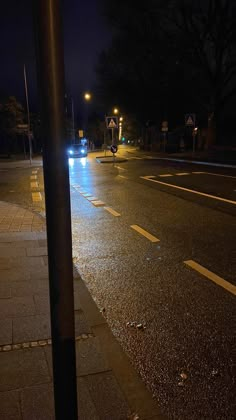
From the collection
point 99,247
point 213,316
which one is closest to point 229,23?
point 99,247

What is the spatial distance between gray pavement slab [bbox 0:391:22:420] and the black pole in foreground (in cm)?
67

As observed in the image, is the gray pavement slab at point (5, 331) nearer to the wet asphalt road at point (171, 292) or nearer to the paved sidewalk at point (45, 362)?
the paved sidewalk at point (45, 362)

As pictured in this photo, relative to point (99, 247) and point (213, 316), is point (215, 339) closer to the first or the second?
point (213, 316)

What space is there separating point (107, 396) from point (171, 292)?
80.6 inches

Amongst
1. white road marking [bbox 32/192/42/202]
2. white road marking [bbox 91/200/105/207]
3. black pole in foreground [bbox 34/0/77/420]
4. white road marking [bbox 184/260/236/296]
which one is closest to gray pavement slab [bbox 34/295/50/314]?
black pole in foreground [bbox 34/0/77/420]

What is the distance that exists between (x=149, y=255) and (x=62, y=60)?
4.53 meters

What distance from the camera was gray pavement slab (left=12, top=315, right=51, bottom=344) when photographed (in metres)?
3.29

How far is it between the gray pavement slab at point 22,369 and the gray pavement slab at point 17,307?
69 centimetres

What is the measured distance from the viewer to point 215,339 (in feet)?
11.3

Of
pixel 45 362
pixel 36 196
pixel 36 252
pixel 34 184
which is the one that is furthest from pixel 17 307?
pixel 34 184

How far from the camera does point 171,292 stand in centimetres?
445

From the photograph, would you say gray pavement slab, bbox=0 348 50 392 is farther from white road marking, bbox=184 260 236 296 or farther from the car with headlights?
the car with headlights

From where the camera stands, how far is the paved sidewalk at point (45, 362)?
246 centimetres

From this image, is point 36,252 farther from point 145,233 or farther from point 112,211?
point 112,211
